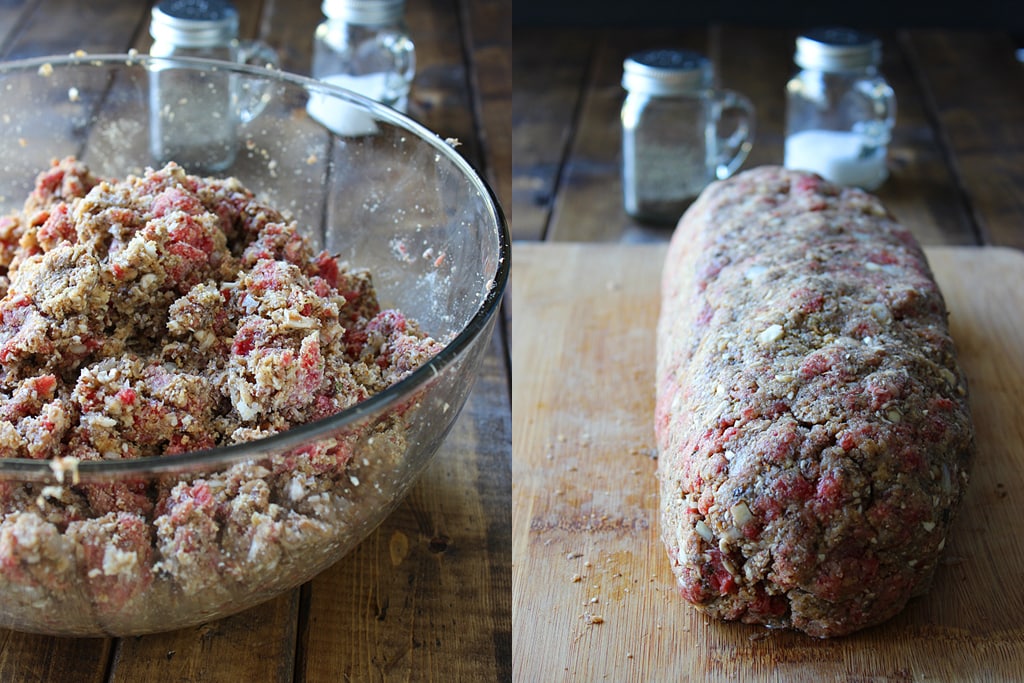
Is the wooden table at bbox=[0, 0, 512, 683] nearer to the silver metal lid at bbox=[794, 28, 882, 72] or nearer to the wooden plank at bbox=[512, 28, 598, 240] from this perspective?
the wooden plank at bbox=[512, 28, 598, 240]

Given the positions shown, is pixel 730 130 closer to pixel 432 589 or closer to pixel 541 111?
pixel 541 111

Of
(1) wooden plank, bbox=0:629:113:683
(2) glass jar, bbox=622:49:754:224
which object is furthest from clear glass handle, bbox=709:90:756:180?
(1) wooden plank, bbox=0:629:113:683

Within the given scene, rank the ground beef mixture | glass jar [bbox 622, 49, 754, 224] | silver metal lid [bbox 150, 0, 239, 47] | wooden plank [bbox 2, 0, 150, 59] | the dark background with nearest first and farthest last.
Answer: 1. the ground beef mixture
2. silver metal lid [bbox 150, 0, 239, 47]
3. glass jar [bbox 622, 49, 754, 224]
4. wooden plank [bbox 2, 0, 150, 59]
5. the dark background

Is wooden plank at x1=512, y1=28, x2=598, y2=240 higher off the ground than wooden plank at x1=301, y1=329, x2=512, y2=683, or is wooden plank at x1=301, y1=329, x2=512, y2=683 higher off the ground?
wooden plank at x1=301, y1=329, x2=512, y2=683

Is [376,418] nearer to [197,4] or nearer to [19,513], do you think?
[19,513]

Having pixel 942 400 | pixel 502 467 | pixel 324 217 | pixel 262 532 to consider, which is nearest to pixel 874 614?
pixel 942 400

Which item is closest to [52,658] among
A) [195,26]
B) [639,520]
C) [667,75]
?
[639,520]

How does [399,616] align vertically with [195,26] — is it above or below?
below
